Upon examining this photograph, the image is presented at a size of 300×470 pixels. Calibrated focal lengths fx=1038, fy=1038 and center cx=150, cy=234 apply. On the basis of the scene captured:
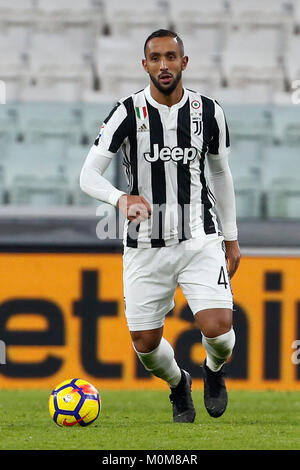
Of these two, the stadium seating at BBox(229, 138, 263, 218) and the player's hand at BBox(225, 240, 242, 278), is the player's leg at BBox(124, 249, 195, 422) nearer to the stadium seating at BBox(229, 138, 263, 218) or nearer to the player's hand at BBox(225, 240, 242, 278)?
the player's hand at BBox(225, 240, 242, 278)

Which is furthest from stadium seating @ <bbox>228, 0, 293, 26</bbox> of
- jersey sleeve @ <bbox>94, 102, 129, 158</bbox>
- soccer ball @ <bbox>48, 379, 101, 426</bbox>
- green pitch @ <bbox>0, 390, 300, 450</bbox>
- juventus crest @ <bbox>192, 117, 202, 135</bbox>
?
soccer ball @ <bbox>48, 379, 101, 426</bbox>

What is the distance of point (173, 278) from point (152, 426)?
76cm

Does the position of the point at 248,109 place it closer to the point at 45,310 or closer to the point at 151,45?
the point at 45,310

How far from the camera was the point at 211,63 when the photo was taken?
9375 mm

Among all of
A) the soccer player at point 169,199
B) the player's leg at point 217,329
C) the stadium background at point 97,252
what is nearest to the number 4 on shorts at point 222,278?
the soccer player at point 169,199

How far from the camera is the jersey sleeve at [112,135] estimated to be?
4916mm

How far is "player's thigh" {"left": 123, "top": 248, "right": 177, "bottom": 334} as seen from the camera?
498cm

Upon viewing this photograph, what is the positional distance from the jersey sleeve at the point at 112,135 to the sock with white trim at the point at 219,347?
100 centimetres

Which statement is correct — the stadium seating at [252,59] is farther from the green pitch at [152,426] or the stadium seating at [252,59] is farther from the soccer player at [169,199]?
the soccer player at [169,199]

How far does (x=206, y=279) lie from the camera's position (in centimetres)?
493

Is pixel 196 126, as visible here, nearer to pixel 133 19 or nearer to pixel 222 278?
pixel 222 278

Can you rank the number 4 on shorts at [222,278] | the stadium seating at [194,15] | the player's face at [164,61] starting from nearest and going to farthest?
the player's face at [164,61]
the number 4 on shorts at [222,278]
the stadium seating at [194,15]

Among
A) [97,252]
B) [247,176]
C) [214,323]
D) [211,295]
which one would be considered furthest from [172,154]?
[247,176]
